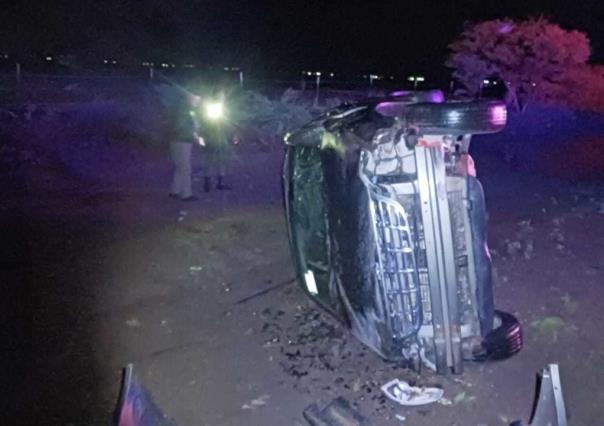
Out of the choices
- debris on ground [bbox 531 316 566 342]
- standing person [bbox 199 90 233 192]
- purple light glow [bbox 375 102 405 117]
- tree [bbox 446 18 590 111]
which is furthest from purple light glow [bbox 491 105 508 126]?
tree [bbox 446 18 590 111]

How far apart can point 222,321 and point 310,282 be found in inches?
40.8

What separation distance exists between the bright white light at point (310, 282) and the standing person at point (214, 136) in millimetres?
6326

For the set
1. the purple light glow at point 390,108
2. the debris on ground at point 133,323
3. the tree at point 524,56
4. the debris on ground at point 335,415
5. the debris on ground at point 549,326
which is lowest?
the debris on ground at point 335,415

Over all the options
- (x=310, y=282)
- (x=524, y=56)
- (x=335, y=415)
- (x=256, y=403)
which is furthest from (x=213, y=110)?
(x=524, y=56)

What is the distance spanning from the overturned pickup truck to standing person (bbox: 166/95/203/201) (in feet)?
20.3

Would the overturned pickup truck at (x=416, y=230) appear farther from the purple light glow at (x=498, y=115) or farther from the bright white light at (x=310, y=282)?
the bright white light at (x=310, y=282)

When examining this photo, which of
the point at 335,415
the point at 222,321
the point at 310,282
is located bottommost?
the point at 335,415

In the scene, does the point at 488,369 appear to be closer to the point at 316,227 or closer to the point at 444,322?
the point at 444,322

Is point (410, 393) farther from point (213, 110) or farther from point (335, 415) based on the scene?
point (213, 110)

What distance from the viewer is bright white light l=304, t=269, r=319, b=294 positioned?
5.65 meters

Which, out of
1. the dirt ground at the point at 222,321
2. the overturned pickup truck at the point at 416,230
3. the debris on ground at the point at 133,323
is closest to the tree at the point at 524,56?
the dirt ground at the point at 222,321

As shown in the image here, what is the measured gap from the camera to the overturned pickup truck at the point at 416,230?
445 cm

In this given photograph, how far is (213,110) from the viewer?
12.1 m

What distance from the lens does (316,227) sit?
5.43 metres
